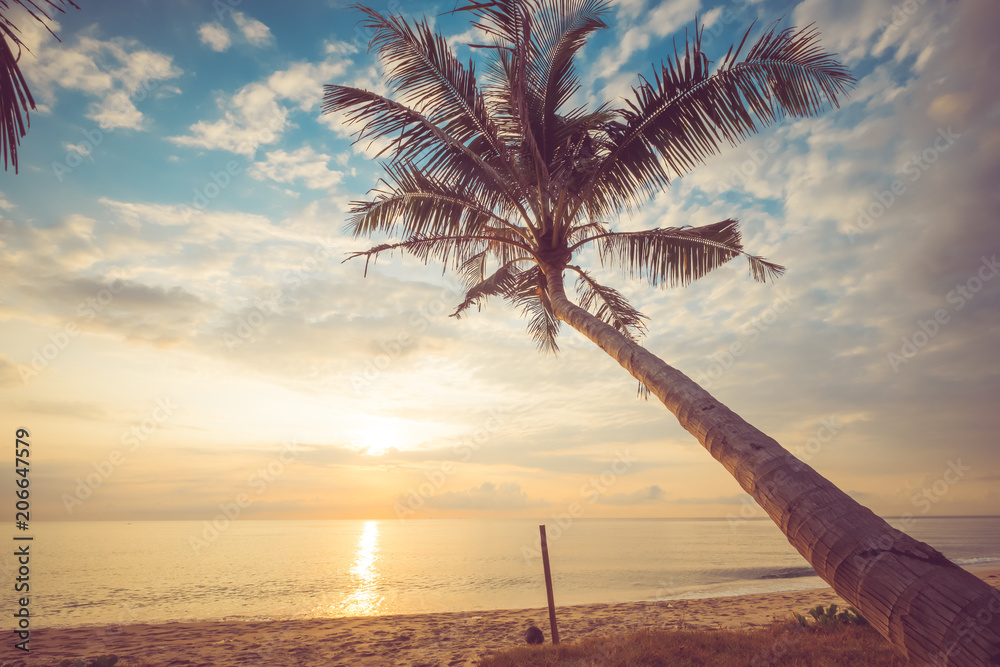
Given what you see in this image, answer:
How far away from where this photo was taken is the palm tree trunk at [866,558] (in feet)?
6.15

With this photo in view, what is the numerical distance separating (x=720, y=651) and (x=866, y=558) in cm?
640

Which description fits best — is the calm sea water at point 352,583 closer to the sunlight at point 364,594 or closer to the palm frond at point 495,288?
the sunlight at point 364,594

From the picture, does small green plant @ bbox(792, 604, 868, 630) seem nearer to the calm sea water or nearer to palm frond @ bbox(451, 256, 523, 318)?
palm frond @ bbox(451, 256, 523, 318)

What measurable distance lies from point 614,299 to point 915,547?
25.3 ft

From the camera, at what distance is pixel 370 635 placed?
38.0 feet

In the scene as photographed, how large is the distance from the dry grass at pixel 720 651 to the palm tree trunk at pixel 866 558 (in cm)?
510

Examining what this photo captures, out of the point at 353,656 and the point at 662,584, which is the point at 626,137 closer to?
the point at 353,656

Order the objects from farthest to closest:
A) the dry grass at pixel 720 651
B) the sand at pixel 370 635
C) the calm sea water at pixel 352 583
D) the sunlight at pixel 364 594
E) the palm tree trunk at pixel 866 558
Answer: the sunlight at pixel 364 594, the calm sea water at pixel 352 583, the sand at pixel 370 635, the dry grass at pixel 720 651, the palm tree trunk at pixel 866 558

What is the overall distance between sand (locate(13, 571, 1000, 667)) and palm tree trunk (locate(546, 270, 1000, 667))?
25.6 ft

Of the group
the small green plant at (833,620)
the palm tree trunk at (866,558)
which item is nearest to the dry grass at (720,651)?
the small green plant at (833,620)

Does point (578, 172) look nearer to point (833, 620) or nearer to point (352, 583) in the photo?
point (833, 620)

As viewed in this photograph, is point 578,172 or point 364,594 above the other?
point 578,172

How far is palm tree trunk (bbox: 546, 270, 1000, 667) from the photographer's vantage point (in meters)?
1.88

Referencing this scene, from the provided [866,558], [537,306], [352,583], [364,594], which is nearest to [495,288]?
[537,306]
